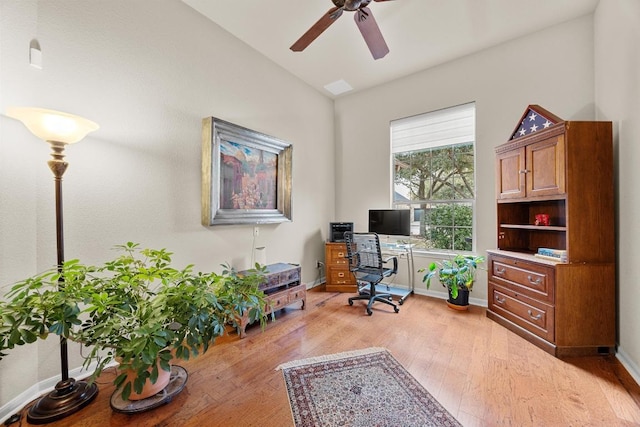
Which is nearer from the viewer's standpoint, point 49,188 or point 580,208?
point 49,188

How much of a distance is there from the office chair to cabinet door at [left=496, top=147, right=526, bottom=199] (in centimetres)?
142

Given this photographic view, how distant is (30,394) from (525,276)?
4.00 meters

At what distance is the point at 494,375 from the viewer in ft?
6.21

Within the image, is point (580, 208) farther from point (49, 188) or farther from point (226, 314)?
point (49, 188)

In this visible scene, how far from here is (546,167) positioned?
2379 mm

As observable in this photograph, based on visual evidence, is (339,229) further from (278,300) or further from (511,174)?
(511,174)

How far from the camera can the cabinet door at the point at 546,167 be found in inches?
88.6

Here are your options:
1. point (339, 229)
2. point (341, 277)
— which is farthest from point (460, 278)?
point (339, 229)

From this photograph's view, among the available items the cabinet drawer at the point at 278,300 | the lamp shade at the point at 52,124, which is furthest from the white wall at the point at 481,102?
the lamp shade at the point at 52,124

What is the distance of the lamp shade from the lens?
1415mm

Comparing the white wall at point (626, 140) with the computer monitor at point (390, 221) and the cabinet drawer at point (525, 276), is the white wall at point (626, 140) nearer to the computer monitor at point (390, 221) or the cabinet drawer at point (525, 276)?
the cabinet drawer at point (525, 276)

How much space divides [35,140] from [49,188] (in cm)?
32

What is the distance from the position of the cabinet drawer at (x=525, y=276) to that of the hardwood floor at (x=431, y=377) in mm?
463

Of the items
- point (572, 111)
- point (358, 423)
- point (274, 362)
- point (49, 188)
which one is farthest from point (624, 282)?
point (49, 188)
